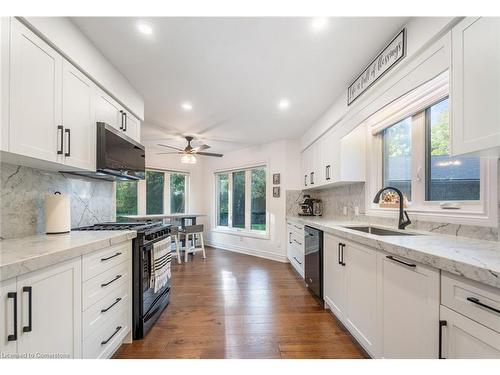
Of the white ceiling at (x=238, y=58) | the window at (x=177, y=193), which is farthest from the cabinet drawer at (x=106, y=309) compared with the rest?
the window at (x=177, y=193)

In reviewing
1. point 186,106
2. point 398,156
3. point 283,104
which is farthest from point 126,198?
point 398,156

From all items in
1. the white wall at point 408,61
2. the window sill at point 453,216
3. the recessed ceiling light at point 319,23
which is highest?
the recessed ceiling light at point 319,23

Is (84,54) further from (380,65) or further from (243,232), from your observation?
(243,232)

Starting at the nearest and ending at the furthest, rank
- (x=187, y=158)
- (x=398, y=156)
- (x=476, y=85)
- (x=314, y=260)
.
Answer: (x=476, y=85) < (x=398, y=156) < (x=314, y=260) < (x=187, y=158)

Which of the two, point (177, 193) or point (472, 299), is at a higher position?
point (177, 193)

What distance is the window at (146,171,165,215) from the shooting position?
5418 millimetres

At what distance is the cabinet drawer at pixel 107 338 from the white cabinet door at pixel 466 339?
1896 millimetres

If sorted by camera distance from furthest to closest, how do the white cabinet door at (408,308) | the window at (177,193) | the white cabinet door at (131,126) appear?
the window at (177,193)
the white cabinet door at (131,126)
the white cabinet door at (408,308)

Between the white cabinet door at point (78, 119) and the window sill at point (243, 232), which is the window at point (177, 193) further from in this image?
the white cabinet door at point (78, 119)

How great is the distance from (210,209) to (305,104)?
13.5 feet

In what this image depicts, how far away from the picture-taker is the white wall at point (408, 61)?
1296 mm

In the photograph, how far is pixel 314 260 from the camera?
109 inches

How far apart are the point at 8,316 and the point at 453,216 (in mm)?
2548
